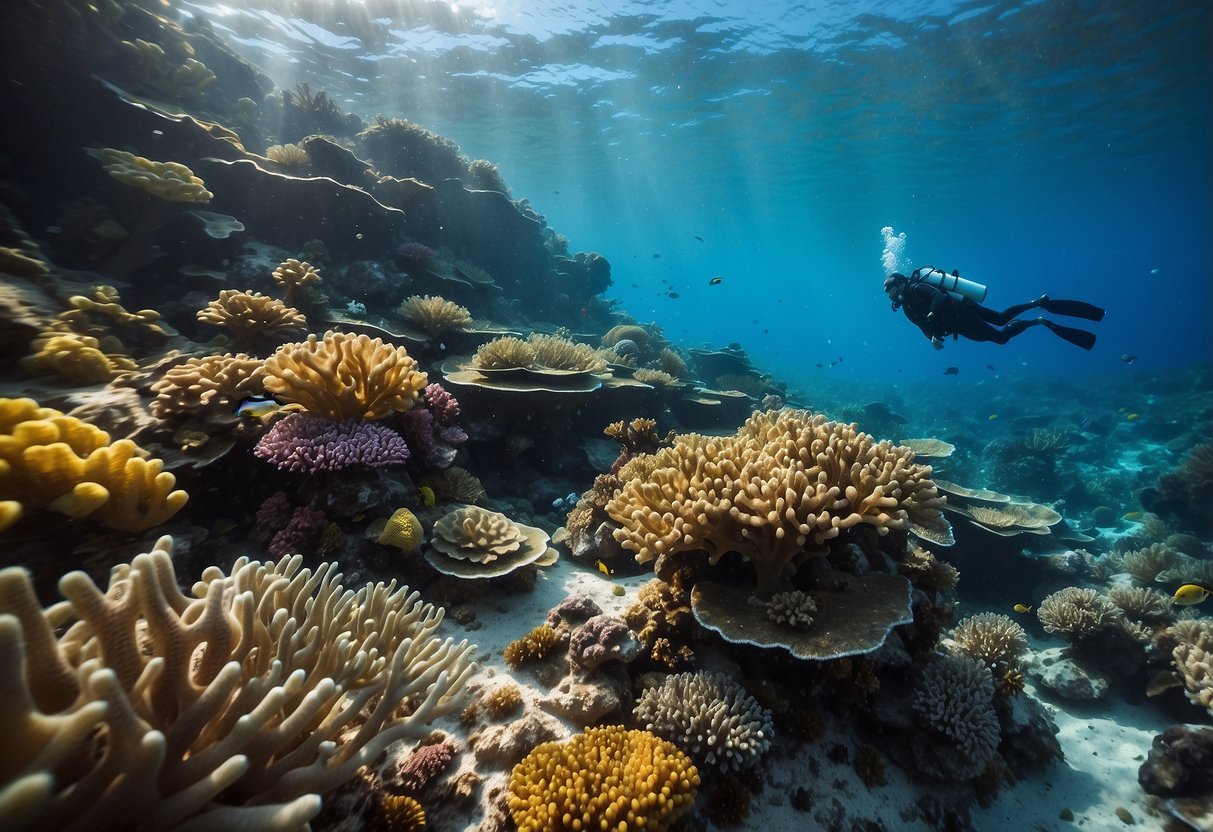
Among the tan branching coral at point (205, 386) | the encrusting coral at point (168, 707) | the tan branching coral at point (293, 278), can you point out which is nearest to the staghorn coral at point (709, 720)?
the encrusting coral at point (168, 707)

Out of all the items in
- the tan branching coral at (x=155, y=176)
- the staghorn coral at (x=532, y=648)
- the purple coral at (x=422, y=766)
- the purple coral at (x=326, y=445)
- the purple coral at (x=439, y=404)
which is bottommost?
the purple coral at (x=422, y=766)

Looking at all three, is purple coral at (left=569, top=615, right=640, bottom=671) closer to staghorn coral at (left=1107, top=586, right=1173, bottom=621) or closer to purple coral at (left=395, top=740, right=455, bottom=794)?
purple coral at (left=395, top=740, right=455, bottom=794)

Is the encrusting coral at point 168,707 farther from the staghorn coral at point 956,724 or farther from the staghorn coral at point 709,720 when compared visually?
the staghorn coral at point 956,724

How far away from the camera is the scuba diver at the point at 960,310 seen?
8.78 metres

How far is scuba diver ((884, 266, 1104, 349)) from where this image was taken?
8.78 m

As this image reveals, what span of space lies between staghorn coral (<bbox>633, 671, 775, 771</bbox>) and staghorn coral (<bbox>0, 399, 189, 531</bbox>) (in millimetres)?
4229

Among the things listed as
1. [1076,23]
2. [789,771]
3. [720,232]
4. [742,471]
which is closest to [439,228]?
[742,471]

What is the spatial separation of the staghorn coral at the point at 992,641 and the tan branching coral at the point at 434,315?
352 inches

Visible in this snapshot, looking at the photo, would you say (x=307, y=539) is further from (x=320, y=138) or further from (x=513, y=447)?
(x=320, y=138)

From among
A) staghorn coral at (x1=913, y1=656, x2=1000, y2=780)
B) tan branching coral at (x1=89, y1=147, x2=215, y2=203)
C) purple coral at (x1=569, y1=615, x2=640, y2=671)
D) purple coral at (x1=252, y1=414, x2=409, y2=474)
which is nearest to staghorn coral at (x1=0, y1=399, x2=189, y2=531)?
purple coral at (x1=252, y1=414, x2=409, y2=474)

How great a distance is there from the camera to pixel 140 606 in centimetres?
197

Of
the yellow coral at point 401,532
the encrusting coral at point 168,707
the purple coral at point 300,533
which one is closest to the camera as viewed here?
the encrusting coral at point 168,707

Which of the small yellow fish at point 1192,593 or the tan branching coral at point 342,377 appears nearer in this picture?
the tan branching coral at point 342,377

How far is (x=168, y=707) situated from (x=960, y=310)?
1143cm
